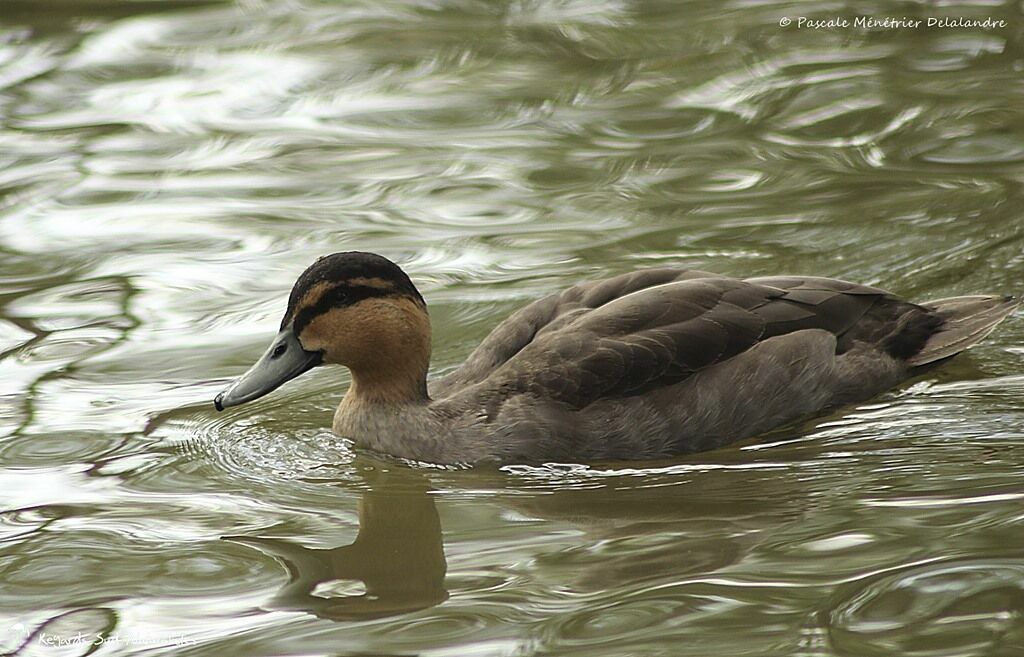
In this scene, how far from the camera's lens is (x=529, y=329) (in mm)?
8945

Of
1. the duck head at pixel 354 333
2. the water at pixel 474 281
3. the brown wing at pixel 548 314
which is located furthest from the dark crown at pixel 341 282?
the water at pixel 474 281

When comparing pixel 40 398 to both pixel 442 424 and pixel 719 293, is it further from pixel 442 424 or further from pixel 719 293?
pixel 719 293

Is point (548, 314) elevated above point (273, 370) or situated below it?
above

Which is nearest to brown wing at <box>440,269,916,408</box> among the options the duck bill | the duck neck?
the duck neck

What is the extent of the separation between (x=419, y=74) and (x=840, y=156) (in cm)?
420

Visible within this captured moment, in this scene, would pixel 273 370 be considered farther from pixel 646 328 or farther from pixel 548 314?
pixel 646 328

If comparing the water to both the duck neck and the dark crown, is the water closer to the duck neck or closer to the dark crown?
the duck neck

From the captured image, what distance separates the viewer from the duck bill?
8500mm

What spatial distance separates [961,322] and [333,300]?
347cm

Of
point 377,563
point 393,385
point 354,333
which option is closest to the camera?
point 377,563

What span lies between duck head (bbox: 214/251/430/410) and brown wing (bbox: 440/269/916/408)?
14.1 inches

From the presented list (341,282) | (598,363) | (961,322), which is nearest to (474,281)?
(341,282)

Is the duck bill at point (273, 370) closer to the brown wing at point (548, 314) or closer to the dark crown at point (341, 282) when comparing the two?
the dark crown at point (341, 282)

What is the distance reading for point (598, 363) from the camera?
8484 millimetres
